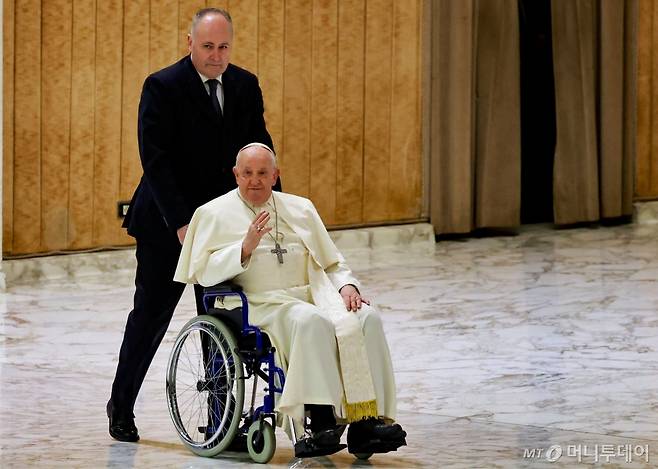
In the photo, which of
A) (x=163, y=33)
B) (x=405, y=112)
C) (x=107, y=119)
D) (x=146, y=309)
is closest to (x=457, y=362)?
(x=146, y=309)

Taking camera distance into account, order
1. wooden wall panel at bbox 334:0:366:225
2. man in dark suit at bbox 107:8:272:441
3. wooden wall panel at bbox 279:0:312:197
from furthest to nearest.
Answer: wooden wall panel at bbox 334:0:366:225 < wooden wall panel at bbox 279:0:312:197 < man in dark suit at bbox 107:8:272:441

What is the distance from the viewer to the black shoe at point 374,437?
4.00 meters

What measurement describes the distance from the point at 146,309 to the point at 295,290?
0.51m

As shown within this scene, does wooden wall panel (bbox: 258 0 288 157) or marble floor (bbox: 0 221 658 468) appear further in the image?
wooden wall panel (bbox: 258 0 288 157)

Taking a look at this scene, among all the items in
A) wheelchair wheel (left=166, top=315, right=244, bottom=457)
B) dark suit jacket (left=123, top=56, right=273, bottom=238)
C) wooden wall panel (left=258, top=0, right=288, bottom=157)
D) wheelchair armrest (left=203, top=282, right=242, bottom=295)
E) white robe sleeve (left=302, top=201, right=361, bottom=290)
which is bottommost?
wheelchair wheel (left=166, top=315, right=244, bottom=457)

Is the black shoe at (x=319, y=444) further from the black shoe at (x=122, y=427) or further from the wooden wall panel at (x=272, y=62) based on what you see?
the wooden wall panel at (x=272, y=62)

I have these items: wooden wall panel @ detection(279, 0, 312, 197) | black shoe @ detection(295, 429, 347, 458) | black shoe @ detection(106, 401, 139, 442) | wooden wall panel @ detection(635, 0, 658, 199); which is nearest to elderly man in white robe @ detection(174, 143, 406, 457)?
black shoe @ detection(295, 429, 347, 458)

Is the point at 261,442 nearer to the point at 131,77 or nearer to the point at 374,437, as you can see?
the point at 374,437

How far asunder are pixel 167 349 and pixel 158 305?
142cm

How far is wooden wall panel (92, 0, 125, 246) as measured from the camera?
7.24 m

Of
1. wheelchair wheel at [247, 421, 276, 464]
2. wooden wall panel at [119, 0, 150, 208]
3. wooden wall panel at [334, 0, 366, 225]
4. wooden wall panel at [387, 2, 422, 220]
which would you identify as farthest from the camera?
wooden wall panel at [387, 2, 422, 220]

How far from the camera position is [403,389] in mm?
5180

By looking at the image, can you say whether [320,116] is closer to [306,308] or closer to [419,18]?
[419,18]

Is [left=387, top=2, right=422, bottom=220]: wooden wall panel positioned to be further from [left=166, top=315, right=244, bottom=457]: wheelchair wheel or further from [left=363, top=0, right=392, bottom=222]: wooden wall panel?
[left=166, top=315, right=244, bottom=457]: wheelchair wheel
